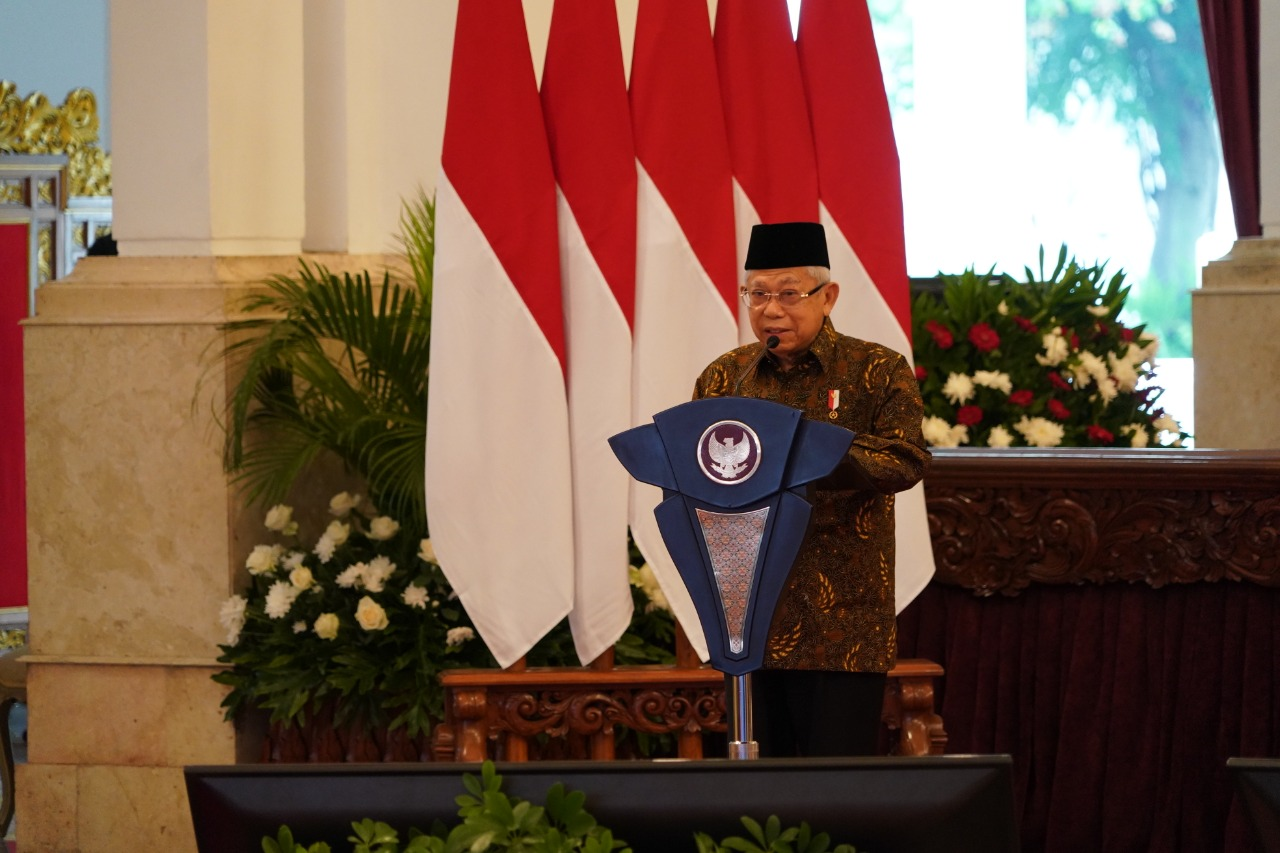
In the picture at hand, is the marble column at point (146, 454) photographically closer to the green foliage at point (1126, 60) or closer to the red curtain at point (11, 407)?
the red curtain at point (11, 407)

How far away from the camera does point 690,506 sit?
175cm

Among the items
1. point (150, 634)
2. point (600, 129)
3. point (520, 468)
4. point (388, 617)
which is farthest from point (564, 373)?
point (150, 634)

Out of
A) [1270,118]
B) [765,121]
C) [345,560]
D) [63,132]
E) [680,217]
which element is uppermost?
[63,132]

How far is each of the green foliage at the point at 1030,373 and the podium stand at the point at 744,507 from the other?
10.3ft

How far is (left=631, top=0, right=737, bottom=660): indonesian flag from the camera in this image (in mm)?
3396

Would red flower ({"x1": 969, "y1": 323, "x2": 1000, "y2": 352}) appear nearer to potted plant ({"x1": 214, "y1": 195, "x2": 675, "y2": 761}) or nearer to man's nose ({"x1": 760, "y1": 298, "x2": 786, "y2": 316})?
potted plant ({"x1": 214, "y1": 195, "x2": 675, "y2": 761})

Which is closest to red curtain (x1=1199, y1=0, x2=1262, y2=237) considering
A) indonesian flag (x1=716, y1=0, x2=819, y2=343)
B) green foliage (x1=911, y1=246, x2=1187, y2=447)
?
green foliage (x1=911, y1=246, x2=1187, y2=447)

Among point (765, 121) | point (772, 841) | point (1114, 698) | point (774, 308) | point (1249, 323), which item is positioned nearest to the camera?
point (772, 841)

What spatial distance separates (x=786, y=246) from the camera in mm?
2412

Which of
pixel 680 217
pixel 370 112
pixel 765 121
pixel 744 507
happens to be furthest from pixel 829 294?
pixel 370 112

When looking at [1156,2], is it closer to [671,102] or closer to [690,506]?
[671,102]

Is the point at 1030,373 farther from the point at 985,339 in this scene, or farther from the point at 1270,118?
the point at 1270,118

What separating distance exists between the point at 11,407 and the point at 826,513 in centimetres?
472

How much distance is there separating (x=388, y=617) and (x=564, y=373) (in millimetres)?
907
